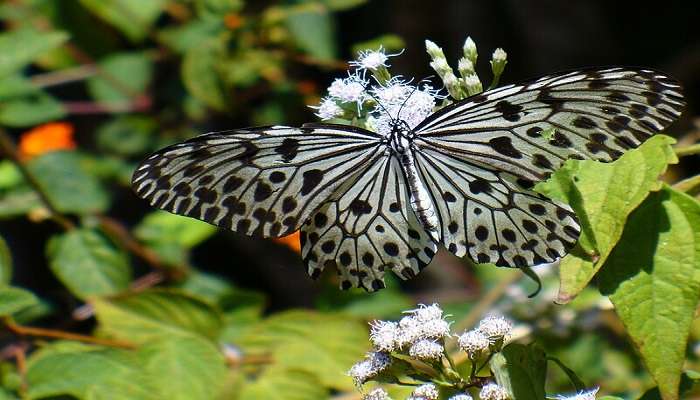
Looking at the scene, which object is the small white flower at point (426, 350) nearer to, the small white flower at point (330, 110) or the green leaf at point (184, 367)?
the small white flower at point (330, 110)

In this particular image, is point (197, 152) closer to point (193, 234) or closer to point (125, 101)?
point (193, 234)

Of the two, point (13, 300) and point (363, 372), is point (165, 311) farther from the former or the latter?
point (363, 372)

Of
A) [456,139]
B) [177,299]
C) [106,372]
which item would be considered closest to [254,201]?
[456,139]

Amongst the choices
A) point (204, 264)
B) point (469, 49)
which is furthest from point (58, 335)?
point (204, 264)

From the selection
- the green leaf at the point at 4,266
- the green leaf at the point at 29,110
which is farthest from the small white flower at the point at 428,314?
the green leaf at the point at 29,110

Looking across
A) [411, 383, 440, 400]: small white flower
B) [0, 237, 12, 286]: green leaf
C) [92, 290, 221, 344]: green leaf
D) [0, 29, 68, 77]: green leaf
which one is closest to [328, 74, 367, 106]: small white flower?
[411, 383, 440, 400]: small white flower

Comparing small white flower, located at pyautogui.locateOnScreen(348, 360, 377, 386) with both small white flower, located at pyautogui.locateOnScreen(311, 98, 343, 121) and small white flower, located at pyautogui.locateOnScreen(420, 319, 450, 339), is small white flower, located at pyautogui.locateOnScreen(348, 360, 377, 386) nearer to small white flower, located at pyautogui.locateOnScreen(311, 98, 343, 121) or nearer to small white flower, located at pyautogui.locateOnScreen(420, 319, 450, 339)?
small white flower, located at pyautogui.locateOnScreen(420, 319, 450, 339)
